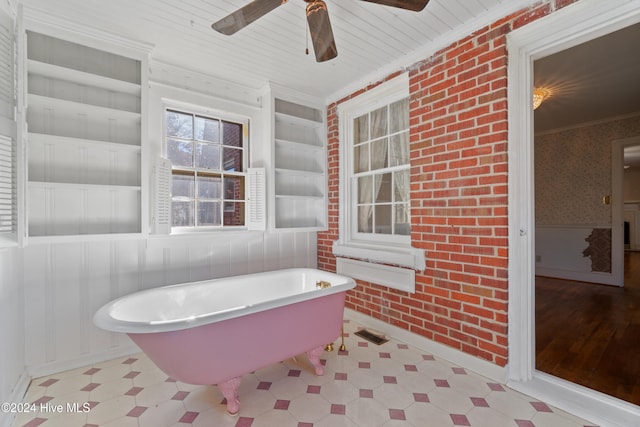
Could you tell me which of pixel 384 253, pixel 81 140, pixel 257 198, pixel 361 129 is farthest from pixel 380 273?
pixel 81 140

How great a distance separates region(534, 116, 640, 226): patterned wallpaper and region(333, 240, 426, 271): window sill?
3.94m

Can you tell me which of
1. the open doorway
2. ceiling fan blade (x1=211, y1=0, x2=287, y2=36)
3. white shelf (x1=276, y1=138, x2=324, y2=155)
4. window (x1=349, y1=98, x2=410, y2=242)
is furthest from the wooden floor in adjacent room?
ceiling fan blade (x1=211, y1=0, x2=287, y2=36)

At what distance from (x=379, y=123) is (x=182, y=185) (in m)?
2.10

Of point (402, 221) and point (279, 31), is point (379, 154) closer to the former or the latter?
point (402, 221)

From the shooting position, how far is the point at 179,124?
292 cm

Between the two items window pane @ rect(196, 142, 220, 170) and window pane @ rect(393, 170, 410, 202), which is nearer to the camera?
window pane @ rect(393, 170, 410, 202)

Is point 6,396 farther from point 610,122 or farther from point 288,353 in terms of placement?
point 610,122

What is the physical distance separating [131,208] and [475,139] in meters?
2.81

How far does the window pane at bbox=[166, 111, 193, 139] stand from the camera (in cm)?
287

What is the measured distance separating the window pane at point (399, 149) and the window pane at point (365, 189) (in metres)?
0.36

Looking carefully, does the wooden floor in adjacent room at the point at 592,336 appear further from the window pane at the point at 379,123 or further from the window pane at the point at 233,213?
the window pane at the point at 233,213

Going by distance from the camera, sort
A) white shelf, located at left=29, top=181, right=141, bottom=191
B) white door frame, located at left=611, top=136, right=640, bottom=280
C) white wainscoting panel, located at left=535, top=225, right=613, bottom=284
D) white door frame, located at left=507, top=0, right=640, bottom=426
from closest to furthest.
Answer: white door frame, located at left=507, top=0, right=640, bottom=426, white shelf, located at left=29, top=181, right=141, bottom=191, white door frame, located at left=611, top=136, right=640, bottom=280, white wainscoting panel, located at left=535, top=225, right=613, bottom=284

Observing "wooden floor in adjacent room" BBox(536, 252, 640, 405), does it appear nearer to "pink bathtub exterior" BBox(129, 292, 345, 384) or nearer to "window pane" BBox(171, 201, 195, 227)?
"pink bathtub exterior" BBox(129, 292, 345, 384)

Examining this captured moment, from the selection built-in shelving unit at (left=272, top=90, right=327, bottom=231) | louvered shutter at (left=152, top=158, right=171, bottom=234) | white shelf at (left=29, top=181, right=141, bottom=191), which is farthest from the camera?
built-in shelving unit at (left=272, top=90, right=327, bottom=231)
